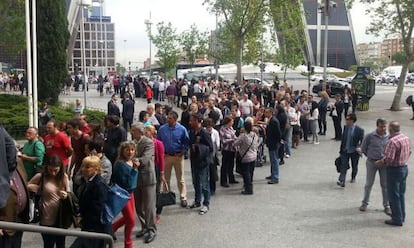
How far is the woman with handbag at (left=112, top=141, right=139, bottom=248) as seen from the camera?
18.9 ft

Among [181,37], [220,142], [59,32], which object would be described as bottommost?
[220,142]

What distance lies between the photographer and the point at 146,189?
667 centimetres

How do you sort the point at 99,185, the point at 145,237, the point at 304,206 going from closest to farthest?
the point at 99,185
the point at 145,237
the point at 304,206

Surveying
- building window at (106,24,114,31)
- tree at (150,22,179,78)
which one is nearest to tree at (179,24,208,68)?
tree at (150,22,179,78)

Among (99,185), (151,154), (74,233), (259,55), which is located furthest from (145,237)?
(259,55)

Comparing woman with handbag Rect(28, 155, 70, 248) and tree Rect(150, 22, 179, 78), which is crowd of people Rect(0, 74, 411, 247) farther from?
tree Rect(150, 22, 179, 78)

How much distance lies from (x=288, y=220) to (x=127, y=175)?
3272mm

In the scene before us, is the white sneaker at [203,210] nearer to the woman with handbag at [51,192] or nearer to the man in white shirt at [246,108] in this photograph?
the woman with handbag at [51,192]

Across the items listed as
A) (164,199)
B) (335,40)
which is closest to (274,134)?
(164,199)

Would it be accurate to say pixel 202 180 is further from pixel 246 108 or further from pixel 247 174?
pixel 246 108

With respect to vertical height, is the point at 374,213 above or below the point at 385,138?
below

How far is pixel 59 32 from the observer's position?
21156 mm

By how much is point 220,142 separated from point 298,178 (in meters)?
2.28

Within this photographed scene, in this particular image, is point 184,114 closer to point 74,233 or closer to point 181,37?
point 74,233
